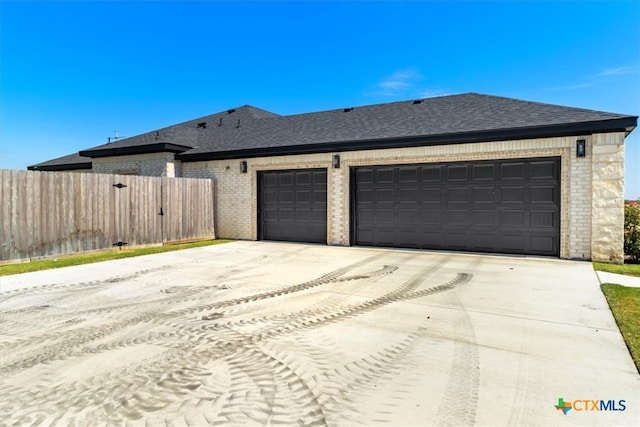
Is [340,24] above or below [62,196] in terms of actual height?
above

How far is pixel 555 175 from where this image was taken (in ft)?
29.2

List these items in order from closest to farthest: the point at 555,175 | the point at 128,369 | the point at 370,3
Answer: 1. the point at 128,369
2. the point at 555,175
3. the point at 370,3

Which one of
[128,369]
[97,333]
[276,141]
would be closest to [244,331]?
[128,369]

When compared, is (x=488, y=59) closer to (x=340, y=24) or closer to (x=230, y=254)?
(x=340, y=24)

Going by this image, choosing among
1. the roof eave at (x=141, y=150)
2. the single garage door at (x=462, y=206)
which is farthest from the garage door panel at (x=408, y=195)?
the roof eave at (x=141, y=150)

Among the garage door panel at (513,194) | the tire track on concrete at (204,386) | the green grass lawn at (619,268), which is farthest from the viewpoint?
the garage door panel at (513,194)

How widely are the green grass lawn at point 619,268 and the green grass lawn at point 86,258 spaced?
11.0 m

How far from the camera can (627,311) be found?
4.53 metres

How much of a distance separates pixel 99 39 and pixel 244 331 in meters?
18.3

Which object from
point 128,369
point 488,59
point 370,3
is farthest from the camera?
point 488,59

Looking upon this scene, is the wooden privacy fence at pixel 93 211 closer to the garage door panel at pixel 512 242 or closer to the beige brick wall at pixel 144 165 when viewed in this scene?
the beige brick wall at pixel 144 165

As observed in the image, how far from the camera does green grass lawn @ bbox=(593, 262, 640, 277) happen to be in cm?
720

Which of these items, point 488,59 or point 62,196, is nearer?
point 62,196

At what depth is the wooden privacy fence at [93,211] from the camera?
8.46 m
